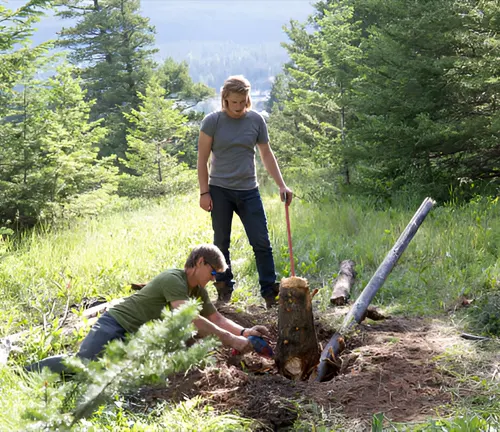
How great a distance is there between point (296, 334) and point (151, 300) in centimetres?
115

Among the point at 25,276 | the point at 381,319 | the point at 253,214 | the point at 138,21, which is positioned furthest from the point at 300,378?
the point at 138,21

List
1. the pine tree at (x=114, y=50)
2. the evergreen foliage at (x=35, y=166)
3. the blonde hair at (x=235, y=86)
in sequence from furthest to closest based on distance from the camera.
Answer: the pine tree at (x=114, y=50)
the evergreen foliage at (x=35, y=166)
the blonde hair at (x=235, y=86)

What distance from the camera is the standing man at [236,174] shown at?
213 inches

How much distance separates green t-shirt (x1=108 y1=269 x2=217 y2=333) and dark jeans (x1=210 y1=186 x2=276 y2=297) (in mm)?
1591

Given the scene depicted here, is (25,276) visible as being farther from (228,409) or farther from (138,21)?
(138,21)

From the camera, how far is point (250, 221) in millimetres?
5621

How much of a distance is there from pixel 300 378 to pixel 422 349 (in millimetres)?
976

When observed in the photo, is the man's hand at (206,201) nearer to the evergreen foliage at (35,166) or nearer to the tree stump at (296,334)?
the tree stump at (296,334)

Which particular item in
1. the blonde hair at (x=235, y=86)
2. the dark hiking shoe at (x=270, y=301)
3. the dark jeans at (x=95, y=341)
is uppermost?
the blonde hair at (x=235, y=86)

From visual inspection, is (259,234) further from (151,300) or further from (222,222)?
(151,300)

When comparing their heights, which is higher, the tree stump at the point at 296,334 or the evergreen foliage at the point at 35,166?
A: the evergreen foliage at the point at 35,166

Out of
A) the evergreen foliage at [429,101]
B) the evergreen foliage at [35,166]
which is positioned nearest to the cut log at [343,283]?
the evergreen foliage at [429,101]

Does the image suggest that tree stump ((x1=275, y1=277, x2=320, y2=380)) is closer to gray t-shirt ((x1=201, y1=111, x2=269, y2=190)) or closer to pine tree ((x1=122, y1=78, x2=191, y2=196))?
gray t-shirt ((x1=201, y1=111, x2=269, y2=190))

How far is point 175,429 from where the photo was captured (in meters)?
3.08
